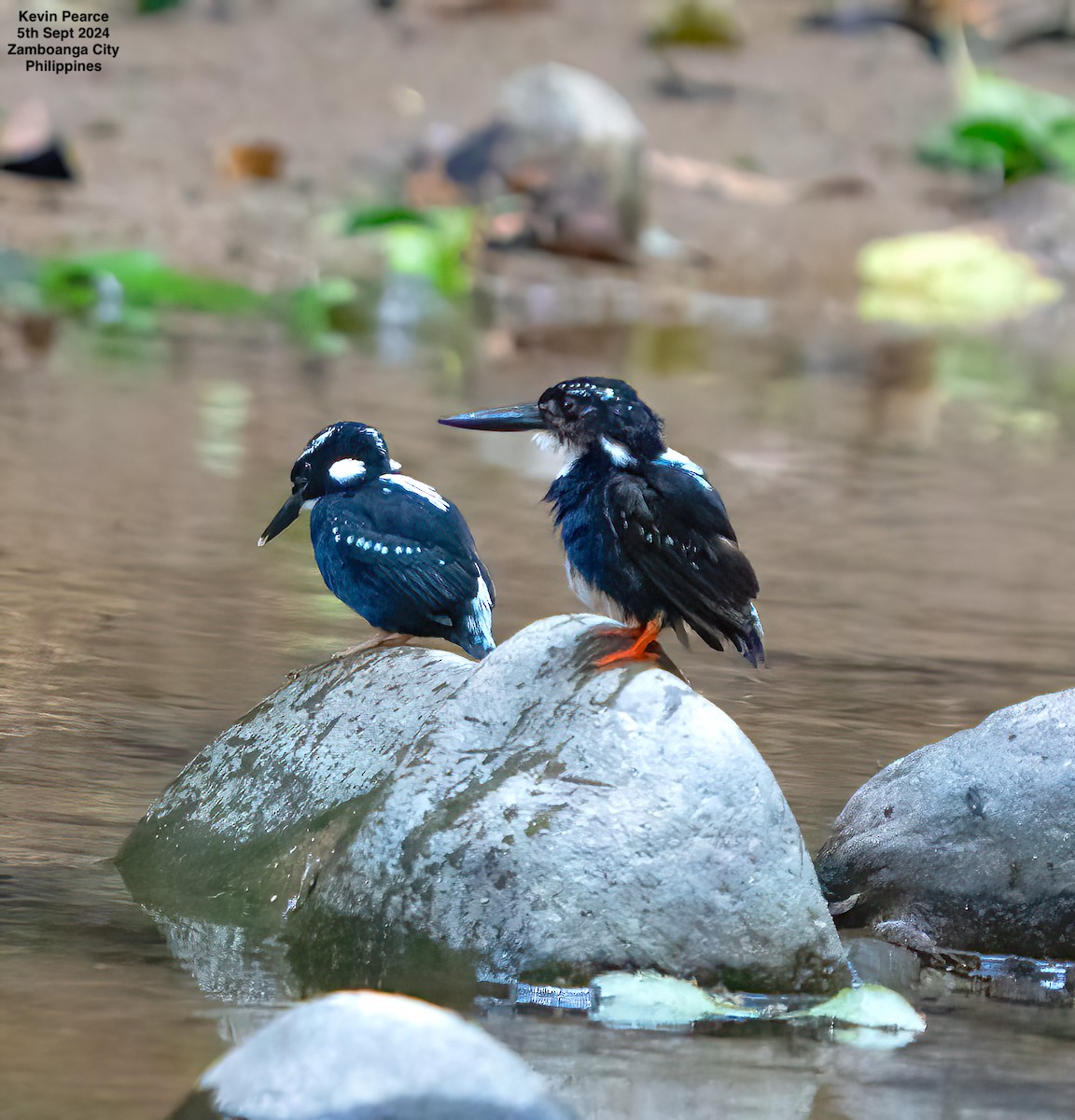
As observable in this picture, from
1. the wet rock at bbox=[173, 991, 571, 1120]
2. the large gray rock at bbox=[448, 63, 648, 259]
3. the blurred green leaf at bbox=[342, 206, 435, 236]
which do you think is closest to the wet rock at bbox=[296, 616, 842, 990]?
the wet rock at bbox=[173, 991, 571, 1120]

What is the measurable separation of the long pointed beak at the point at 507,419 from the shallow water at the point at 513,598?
140cm

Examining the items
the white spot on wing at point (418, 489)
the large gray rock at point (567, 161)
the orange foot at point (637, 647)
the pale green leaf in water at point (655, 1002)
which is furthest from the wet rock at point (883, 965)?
the large gray rock at point (567, 161)

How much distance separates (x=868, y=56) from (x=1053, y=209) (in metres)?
4.50

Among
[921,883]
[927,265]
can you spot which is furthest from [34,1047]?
[927,265]

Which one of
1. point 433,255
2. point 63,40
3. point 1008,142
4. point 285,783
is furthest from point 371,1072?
point 63,40

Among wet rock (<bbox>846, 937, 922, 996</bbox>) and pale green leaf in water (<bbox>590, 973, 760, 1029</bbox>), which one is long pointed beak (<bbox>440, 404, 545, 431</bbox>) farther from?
wet rock (<bbox>846, 937, 922, 996</bbox>)

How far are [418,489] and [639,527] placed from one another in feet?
3.35

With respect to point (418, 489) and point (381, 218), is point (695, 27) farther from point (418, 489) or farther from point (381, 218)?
point (418, 489)

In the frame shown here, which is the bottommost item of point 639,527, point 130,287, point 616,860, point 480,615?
point 616,860

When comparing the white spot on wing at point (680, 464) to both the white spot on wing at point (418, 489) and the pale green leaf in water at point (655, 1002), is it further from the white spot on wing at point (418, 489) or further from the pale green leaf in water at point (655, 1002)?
the pale green leaf in water at point (655, 1002)

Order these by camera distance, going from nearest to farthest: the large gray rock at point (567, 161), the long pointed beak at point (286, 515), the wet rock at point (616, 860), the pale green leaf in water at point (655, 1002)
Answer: the pale green leaf in water at point (655, 1002) < the wet rock at point (616, 860) < the long pointed beak at point (286, 515) < the large gray rock at point (567, 161)

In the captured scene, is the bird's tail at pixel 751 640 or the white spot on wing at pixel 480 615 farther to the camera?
the white spot on wing at pixel 480 615

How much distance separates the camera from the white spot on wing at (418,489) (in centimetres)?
549

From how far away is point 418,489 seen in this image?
5.56m
